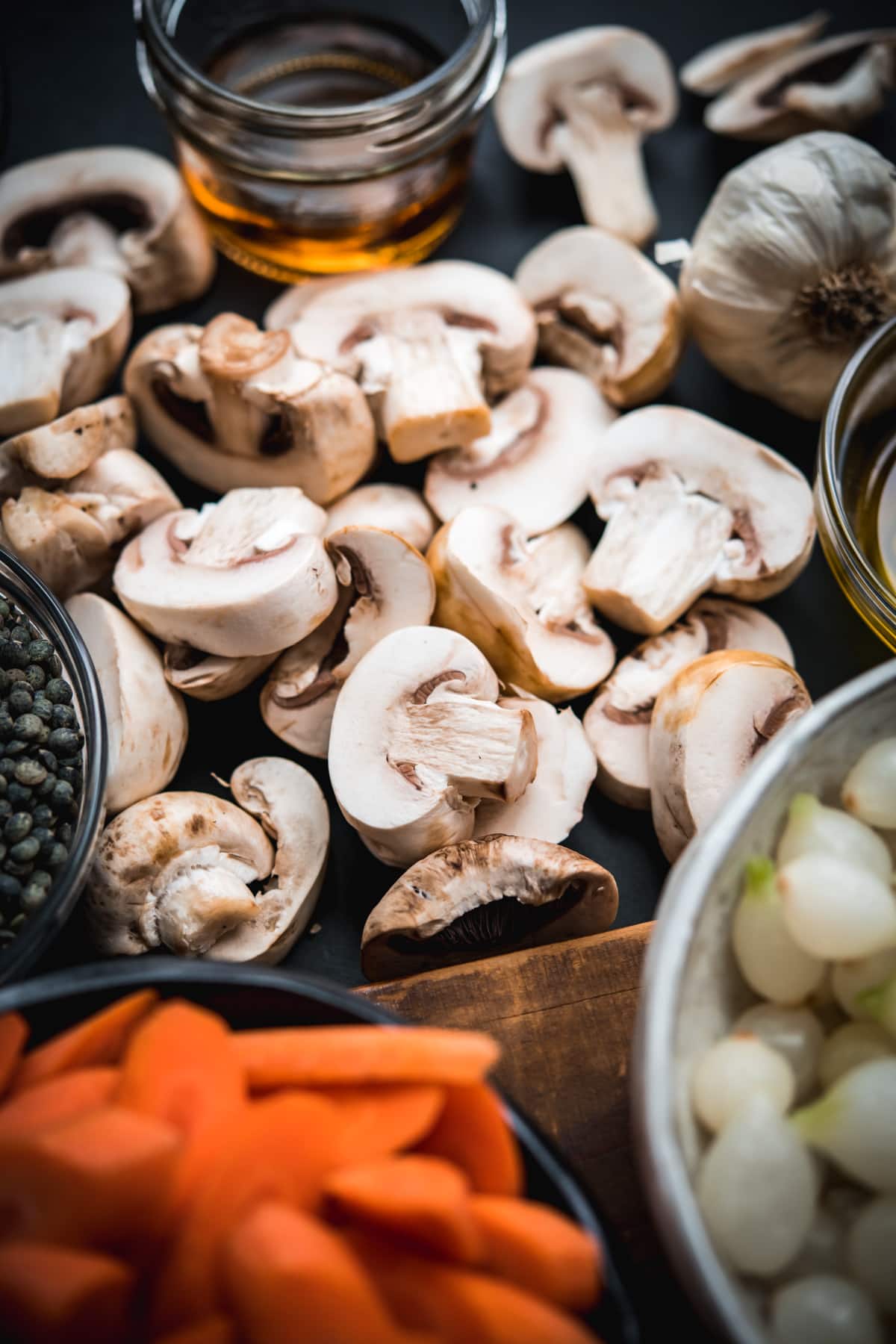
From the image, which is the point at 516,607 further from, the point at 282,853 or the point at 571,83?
the point at 571,83

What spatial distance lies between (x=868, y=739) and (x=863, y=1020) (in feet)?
0.58

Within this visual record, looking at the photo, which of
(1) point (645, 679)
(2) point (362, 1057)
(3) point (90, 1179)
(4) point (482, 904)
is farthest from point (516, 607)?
(3) point (90, 1179)

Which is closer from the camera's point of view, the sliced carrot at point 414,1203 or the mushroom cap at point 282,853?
the sliced carrot at point 414,1203

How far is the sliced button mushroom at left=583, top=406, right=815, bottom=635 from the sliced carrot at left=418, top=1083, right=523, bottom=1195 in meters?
0.57

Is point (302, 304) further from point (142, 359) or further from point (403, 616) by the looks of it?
point (403, 616)

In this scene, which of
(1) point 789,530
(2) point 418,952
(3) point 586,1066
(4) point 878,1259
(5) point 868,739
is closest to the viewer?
(4) point 878,1259

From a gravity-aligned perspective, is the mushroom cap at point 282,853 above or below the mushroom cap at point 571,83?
below

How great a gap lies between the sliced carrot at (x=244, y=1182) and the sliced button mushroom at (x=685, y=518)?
63 cm

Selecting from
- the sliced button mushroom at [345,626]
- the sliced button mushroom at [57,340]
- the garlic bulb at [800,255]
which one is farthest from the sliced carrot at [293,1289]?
the garlic bulb at [800,255]

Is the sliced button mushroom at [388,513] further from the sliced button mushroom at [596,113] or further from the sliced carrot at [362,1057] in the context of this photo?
the sliced carrot at [362,1057]

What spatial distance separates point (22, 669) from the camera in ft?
2.94

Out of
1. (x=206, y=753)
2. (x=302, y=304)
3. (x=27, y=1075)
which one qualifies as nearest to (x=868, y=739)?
(x=27, y=1075)

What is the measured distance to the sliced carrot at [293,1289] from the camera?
1.54ft

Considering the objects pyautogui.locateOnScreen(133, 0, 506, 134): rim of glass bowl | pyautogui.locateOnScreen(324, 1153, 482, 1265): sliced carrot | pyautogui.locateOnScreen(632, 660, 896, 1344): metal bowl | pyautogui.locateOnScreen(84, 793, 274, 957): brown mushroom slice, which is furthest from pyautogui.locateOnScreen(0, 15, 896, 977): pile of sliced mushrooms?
pyautogui.locateOnScreen(324, 1153, 482, 1265): sliced carrot
